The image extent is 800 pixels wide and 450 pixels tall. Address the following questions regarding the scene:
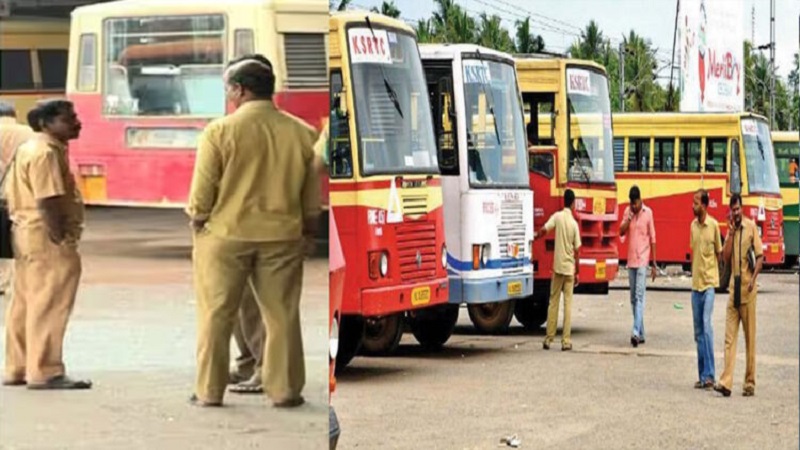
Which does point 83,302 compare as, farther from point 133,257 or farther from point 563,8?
point 563,8

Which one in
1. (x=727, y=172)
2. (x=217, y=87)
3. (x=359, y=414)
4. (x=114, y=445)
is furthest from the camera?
(x=359, y=414)

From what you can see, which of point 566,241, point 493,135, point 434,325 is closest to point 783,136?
point 566,241

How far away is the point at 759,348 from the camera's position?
4766 mm

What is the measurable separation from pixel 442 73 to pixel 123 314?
19.9ft

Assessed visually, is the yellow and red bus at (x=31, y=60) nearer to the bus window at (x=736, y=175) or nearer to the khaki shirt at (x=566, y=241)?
the bus window at (x=736, y=175)

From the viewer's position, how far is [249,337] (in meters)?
1.68

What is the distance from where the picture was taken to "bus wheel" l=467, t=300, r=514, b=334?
745 centimetres

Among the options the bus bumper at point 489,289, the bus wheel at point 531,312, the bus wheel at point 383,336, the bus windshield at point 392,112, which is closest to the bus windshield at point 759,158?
the bus windshield at point 392,112

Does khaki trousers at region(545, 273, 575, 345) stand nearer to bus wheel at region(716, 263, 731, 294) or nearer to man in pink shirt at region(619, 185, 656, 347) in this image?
man in pink shirt at region(619, 185, 656, 347)

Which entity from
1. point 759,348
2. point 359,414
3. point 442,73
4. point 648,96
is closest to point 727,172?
point 759,348

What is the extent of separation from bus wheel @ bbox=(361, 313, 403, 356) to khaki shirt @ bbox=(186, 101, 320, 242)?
6.65 m

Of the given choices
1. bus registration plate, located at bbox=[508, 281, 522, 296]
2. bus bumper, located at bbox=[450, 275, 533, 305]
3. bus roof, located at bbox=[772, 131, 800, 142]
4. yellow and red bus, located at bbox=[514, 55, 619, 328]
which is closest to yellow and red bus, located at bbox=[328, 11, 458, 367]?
bus bumper, located at bbox=[450, 275, 533, 305]

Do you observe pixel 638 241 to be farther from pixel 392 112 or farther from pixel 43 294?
pixel 43 294

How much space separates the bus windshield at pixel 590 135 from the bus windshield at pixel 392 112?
0.70 metres
